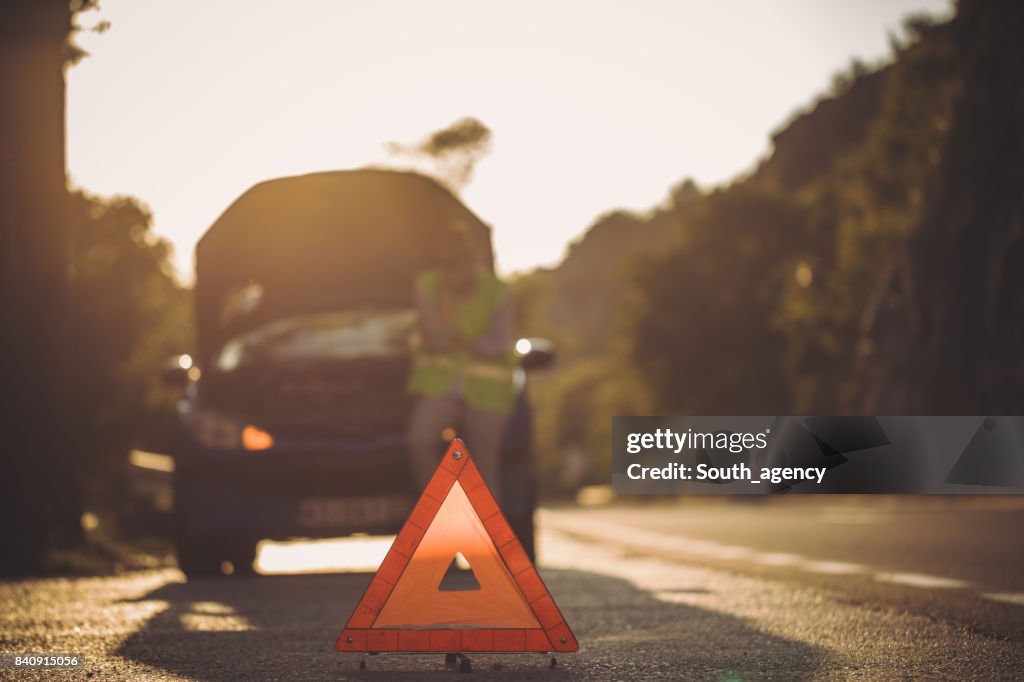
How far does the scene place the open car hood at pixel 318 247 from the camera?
488 inches

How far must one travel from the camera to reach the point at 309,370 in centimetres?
1130

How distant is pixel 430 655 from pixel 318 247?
6.28 metres

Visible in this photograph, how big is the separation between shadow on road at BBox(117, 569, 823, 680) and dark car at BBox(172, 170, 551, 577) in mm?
1184

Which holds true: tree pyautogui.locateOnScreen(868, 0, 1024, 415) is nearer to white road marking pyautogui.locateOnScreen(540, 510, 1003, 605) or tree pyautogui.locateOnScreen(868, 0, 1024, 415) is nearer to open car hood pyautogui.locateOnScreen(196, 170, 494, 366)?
white road marking pyautogui.locateOnScreen(540, 510, 1003, 605)

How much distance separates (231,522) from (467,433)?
1.91 meters

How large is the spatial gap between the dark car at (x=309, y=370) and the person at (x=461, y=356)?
0.23 metres

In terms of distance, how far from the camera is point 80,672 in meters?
6.08

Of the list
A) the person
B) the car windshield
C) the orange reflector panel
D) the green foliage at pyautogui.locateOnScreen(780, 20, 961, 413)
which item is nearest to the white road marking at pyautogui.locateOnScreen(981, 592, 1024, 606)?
the person

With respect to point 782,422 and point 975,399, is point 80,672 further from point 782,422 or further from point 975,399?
point 975,399

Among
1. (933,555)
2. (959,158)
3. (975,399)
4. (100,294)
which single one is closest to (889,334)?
(959,158)

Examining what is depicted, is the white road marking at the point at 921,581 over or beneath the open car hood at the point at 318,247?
beneath

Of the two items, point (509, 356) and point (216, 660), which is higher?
point (509, 356)

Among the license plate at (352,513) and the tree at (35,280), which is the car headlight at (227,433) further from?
the tree at (35,280)

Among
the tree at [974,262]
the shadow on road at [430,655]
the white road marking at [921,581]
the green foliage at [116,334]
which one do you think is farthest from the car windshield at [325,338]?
the green foliage at [116,334]
